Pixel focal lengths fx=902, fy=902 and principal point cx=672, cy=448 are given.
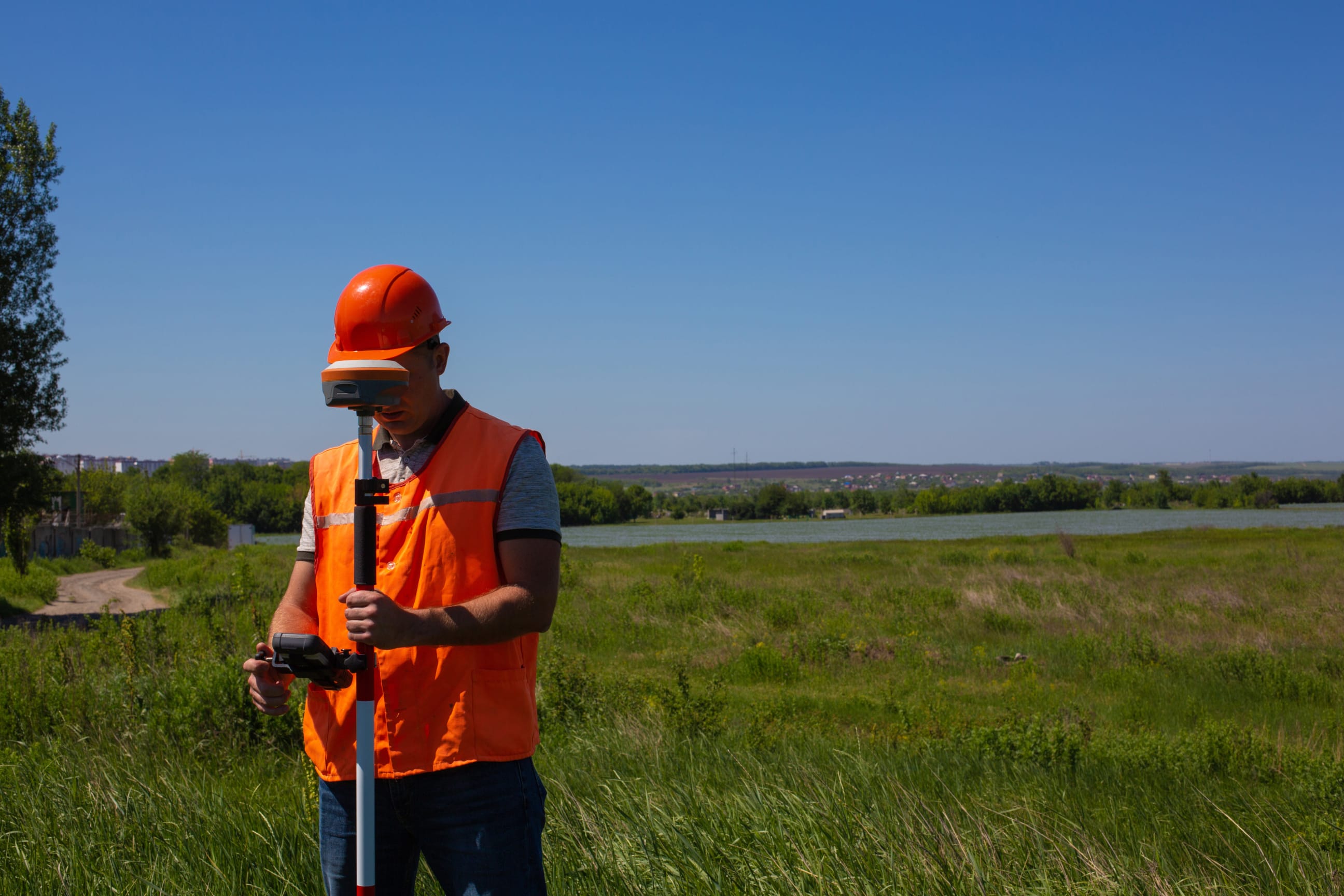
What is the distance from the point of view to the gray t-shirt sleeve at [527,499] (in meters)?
2.16

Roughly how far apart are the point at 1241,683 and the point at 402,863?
12.9 meters

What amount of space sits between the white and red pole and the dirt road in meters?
19.9

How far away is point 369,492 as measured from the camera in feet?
6.63

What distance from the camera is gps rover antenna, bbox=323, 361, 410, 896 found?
1.97 metres

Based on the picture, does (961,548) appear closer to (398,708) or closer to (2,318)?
(2,318)

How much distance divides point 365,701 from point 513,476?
23.9 inches

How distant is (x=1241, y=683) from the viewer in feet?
39.3

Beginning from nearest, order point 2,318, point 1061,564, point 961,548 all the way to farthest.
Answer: point 2,318 → point 1061,564 → point 961,548

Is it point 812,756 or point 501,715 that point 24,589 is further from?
point 501,715

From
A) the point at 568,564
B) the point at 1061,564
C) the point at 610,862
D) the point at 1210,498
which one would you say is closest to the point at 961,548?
the point at 1061,564

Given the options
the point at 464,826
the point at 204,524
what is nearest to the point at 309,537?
the point at 464,826

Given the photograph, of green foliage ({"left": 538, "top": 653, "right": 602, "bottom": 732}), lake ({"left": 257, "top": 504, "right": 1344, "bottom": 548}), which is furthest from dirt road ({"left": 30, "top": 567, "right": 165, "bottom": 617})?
lake ({"left": 257, "top": 504, "right": 1344, "bottom": 548})

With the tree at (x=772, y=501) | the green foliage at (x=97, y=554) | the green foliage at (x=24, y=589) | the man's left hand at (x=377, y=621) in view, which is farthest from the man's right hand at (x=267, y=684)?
the tree at (x=772, y=501)

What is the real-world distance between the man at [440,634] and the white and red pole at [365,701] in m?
0.10
